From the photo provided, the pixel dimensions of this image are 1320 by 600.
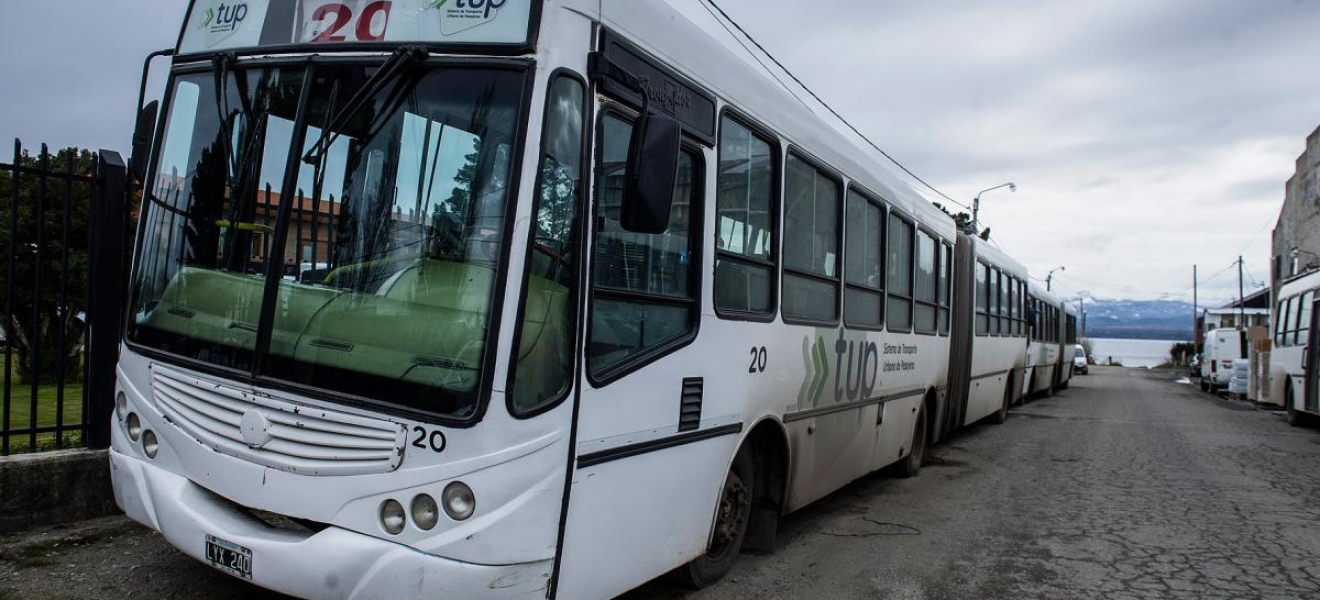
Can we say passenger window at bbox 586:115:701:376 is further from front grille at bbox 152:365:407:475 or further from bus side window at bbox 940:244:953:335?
bus side window at bbox 940:244:953:335

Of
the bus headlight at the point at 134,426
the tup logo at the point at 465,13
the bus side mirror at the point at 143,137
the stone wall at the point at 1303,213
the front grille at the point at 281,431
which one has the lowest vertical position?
the bus headlight at the point at 134,426

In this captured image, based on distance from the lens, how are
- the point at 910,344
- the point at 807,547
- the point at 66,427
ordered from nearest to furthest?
1. the point at 66,427
2. the point at 807,547
3. the point at 910,344

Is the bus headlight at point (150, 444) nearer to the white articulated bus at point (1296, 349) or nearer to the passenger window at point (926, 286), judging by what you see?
the passenger window at point (926, 286)

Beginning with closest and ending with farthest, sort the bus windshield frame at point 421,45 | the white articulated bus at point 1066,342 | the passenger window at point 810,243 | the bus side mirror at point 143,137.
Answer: the bus windshield frame at point 421,45 < the bus side mirror at point 143,137 < the passenger window at point 810,243 < the white articulated bus at point 1066,342

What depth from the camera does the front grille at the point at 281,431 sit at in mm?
3301

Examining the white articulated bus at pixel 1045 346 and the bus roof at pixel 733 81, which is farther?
the white articulated bus at pixel 1045 346

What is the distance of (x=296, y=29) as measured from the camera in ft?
12.6

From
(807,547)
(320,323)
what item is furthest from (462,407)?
(807,547)

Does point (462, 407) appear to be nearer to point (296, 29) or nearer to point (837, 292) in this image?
point (296, 29)

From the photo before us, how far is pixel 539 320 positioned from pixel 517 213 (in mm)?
421

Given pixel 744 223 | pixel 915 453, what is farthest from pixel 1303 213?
pixel 744 223

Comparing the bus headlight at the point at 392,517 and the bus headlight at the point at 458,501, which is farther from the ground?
the bus headlight at the point at 458,501

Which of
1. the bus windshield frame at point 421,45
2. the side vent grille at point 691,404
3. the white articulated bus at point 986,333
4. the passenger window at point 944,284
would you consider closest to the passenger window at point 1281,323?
the white articulated bus at point 986,333

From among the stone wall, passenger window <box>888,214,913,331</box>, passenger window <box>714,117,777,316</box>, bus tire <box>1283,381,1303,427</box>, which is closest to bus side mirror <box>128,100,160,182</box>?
passenger window <box>714,117,777,316</box>
